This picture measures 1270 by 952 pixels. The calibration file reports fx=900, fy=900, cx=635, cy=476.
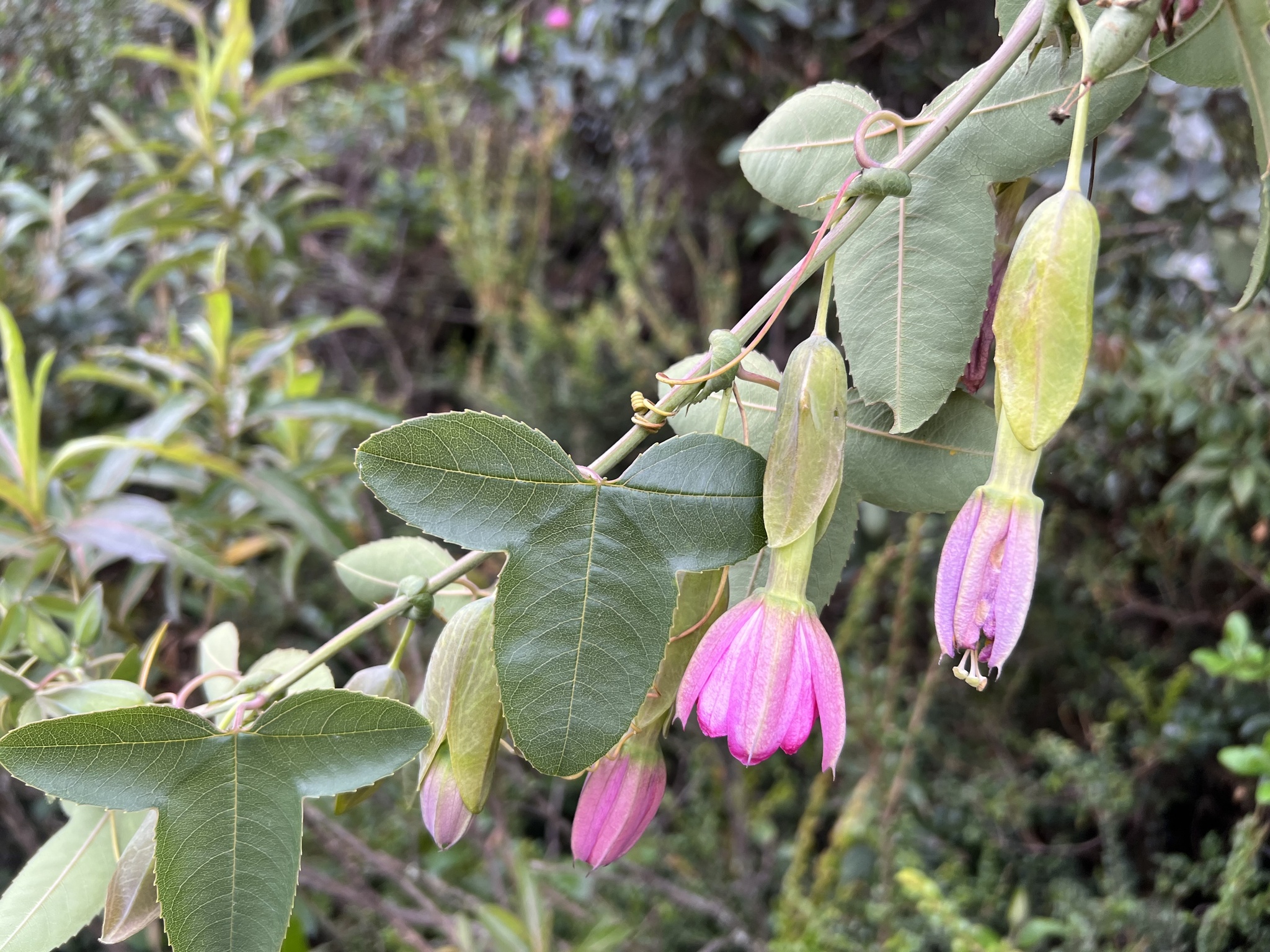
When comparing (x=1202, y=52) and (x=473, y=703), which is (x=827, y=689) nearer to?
(x=473, y=703)

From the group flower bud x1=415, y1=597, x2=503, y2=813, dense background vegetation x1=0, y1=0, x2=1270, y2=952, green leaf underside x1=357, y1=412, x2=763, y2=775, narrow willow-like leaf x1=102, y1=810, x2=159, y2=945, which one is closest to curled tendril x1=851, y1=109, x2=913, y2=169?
green leaf underside x1=357, y1=412, x2=763, y2=775

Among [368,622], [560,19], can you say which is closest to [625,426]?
[560,19]

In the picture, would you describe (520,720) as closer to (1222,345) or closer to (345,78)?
(1222,345)

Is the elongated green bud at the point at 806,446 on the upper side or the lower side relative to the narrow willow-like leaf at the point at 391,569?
upper

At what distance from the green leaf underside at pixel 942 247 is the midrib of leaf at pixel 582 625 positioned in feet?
0.38

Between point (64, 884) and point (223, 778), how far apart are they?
13cm

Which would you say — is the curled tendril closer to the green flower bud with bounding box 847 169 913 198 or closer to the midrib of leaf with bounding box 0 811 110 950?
the green flower bud with bounding box 847 169 913 198

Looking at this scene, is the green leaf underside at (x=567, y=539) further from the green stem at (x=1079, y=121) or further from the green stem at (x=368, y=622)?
the green stem at (x=1079, y=121)

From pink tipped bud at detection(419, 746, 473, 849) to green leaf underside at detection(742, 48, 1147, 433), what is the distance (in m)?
0.21

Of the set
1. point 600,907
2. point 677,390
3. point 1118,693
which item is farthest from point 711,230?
point 677,390

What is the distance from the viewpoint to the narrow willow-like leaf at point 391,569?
0.42 m

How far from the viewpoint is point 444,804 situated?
0.34 metres

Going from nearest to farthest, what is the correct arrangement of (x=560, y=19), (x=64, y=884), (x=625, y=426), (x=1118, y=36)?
(x=1118, y=36) → (x=64, y=884) → (x=625, y=426) → (x=560, y=19)

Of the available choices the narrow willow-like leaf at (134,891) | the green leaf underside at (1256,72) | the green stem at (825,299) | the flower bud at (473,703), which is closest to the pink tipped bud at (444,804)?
the flower bud at (473,703)
